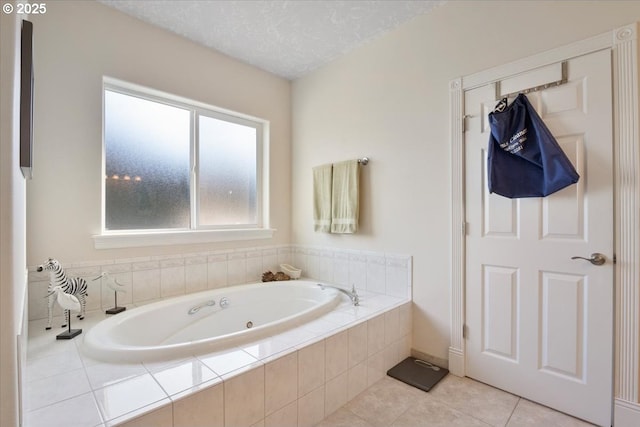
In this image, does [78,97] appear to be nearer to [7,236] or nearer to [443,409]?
[7,236]

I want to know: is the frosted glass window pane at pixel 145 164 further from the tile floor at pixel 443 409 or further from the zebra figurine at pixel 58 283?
the tile floor at pixel 443 409

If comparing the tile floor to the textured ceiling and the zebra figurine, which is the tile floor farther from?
the textured ceiling

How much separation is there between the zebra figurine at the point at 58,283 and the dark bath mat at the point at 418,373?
211 cm

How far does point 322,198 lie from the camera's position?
2.92 meters

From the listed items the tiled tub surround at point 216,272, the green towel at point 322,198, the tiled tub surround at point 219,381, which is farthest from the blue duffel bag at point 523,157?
the green towel at point 322,198

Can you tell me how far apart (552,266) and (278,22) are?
2.52m

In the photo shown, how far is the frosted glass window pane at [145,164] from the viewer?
7.33ft

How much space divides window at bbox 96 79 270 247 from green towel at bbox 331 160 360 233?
847mm

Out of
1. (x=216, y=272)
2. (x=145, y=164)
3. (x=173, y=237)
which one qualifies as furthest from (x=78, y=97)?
(x=216, y=272)

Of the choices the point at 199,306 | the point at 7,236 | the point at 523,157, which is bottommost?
the point at 199,306

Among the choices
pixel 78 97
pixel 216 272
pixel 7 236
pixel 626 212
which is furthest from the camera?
pixel 216 272

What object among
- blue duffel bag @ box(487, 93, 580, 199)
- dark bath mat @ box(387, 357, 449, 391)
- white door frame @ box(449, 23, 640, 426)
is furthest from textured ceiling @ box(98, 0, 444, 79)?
dark bath mat @ box(387, 357, 449, 391)

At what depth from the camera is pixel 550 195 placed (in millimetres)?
1720

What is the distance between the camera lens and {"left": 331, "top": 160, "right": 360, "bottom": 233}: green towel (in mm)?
2627
